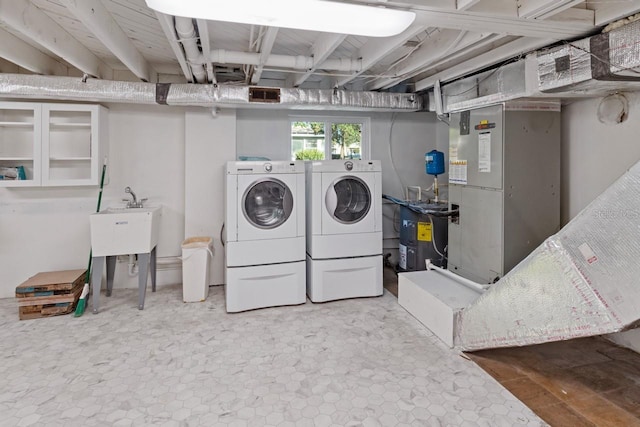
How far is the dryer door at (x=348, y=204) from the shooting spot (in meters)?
3.82

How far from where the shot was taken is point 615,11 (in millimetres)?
2121

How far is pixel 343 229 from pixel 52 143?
322cm

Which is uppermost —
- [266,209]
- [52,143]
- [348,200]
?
[52,143]

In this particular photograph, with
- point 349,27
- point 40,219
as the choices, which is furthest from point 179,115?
point 349,27

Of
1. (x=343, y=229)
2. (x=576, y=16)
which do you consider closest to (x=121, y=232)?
(x=343, y=229)

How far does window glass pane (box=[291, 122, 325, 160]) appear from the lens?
15.9 feet

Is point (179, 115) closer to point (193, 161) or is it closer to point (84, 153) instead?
point (193, 161)

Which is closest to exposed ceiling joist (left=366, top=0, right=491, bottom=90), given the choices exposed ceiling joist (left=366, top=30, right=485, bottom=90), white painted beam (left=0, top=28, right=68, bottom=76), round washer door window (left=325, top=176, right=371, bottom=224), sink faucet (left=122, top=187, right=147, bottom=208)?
exposed ceiling joist (left=366, top=30, right=485, bottom=90)

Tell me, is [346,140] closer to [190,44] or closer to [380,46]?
[380,46]

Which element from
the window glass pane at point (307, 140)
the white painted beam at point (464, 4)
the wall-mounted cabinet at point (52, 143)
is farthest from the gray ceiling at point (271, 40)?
the window glass pane at point (307, 140)

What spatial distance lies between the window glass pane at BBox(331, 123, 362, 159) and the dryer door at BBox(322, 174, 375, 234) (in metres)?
1.14

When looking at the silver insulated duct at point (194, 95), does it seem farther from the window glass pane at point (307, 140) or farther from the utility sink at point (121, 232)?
the utility sink at point (121, 232)

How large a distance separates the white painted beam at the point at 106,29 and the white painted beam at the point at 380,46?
1.91 meters

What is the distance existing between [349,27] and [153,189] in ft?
10.7
